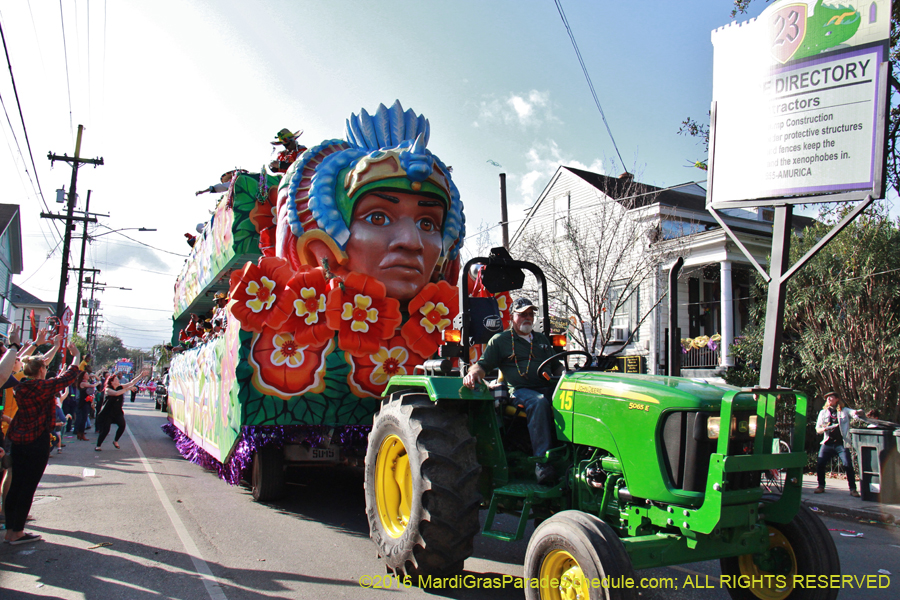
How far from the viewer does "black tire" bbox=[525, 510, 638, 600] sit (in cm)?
313

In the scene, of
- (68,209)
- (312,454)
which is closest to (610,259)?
(312,454)

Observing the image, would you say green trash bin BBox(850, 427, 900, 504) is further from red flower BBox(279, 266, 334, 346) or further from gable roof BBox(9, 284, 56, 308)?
gable roof BBox(9, 284, 56, 308)

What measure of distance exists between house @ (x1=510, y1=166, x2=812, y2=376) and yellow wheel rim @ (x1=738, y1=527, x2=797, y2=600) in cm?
1140

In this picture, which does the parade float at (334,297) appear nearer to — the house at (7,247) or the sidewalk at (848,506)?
the sidewalk at (848,506)

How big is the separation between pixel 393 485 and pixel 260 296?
2736 millimetres

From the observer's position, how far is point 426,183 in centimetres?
746

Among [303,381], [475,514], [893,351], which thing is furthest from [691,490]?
[893,351]

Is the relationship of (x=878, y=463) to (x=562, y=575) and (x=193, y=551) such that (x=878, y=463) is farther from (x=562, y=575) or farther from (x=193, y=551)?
(x=193, y=551)

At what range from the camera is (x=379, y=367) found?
282 inches

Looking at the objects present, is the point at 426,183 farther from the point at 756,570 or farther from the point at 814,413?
the point at 814,413

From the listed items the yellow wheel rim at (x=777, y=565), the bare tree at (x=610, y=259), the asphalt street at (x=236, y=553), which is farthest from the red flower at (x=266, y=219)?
the bare tree at (x=610, y=259)

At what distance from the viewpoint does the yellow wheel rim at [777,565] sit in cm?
380

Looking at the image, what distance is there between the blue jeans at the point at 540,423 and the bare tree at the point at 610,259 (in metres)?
11.8

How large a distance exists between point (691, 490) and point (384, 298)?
449 centimetres
